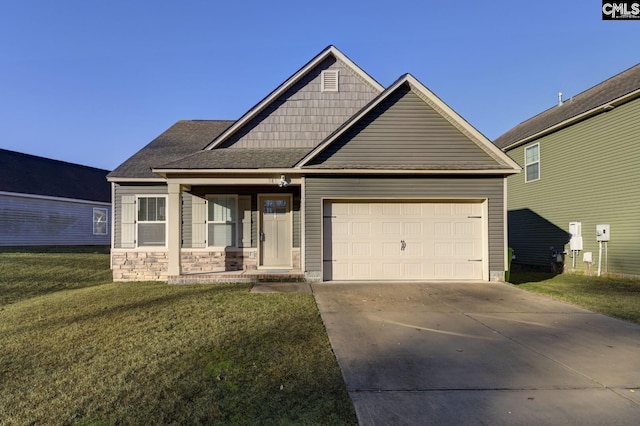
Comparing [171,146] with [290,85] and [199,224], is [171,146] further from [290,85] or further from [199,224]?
[290,85]

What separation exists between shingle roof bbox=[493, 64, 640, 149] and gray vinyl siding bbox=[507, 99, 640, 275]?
397 mm

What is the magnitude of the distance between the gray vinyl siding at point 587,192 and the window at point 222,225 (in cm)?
1159

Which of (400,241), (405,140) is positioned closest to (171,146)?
(405,140)

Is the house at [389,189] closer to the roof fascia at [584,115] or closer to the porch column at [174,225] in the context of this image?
the porch column at [174,225]

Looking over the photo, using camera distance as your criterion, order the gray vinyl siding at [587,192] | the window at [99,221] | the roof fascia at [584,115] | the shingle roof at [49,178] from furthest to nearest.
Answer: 1. the window at [99,221]
2. the shingle roof at [49,178]
3. the gray vinyl siding at [587,192]
4. the roof fascia at [584,115]

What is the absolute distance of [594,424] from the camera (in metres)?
3.08

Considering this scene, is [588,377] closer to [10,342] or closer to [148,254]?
[10,342]

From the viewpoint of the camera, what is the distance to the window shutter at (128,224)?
36.5ft

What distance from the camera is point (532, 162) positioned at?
1532 centimetres

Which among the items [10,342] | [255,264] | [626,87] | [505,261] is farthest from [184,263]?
[626,87]

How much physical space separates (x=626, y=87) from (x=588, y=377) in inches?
433

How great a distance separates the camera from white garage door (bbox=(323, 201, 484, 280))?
9820 mm

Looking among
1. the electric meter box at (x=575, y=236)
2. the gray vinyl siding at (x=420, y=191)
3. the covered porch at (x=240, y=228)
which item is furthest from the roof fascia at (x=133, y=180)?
the electric meter box at (x=575, y=236)

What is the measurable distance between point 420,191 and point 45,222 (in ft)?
69.5
